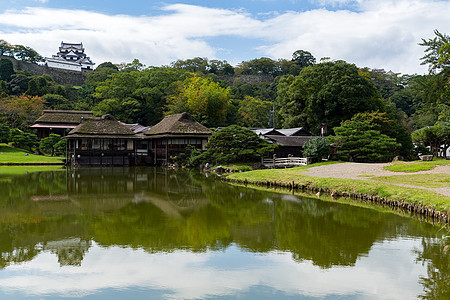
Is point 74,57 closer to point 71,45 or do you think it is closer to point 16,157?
point 71,45

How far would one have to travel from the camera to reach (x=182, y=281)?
6.81 metres

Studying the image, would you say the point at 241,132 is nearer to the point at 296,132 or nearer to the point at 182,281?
the point at 296,132

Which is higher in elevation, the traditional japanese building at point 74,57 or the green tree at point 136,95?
the traditional japanese building at point 74,57

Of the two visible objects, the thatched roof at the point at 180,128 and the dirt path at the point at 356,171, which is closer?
the dirt path at the point at 356,171

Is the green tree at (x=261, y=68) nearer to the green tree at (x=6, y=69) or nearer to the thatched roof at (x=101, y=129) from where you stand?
the green tree at (x=6, y=69)

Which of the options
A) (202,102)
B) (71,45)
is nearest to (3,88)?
(202,102)

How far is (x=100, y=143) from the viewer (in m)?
37.8

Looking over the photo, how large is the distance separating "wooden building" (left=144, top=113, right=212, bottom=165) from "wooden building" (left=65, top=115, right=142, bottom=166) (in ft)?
7.87

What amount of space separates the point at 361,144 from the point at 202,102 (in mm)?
25365

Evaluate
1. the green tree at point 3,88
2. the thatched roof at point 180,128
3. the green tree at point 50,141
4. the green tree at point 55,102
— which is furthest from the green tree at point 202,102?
the green tree at point 3,88

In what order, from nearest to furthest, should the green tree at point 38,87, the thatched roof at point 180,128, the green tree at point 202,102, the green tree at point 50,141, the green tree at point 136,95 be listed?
Result: the thatched roof at point 180,128 → the green tree at point 50,141 → the green tree at point 202,102 → the green tree at point 136,95 → the green tree at point 38,87

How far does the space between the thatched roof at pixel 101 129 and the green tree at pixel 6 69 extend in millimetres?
35620

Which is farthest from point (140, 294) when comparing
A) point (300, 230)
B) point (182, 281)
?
point (300, 230)

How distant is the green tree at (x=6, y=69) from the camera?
64250mm
